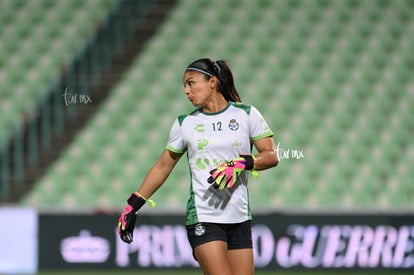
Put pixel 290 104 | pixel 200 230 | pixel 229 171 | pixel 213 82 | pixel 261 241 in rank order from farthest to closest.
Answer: pixel 290 104, pixel 261 241, pixel 213 82, pixel 200 230, pixel 229 171

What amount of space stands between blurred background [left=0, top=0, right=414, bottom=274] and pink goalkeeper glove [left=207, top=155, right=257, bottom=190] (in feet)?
14.0

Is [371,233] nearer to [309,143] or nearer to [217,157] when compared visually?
[309,143]

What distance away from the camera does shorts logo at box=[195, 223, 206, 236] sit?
16.0 ft

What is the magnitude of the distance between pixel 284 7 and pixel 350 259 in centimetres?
431

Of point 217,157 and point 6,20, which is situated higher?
Answer: point 6,20

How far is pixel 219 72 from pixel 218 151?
0.44 metres

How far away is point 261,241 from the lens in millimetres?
9883

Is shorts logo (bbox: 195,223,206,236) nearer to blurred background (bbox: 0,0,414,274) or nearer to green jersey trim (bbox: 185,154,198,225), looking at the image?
green jersey trim (bbox: 185,154,198,225)

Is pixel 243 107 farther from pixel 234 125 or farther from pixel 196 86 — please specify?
pixel 196 86

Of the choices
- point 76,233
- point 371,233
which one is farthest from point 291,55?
point 76,233

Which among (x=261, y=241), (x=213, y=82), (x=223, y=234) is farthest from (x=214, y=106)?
(x=261, y=241)

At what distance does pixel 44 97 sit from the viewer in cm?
1159

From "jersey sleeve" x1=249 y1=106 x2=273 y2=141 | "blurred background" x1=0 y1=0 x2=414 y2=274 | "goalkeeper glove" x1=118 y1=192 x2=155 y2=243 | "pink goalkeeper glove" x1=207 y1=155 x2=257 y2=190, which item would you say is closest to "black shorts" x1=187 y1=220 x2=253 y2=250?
"pink goalkeeper glove" x1=207 y1=155 x2=257 y2=190

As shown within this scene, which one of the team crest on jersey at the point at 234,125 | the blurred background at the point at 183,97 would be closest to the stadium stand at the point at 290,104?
the blurred background at the point at 183,97
